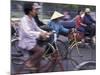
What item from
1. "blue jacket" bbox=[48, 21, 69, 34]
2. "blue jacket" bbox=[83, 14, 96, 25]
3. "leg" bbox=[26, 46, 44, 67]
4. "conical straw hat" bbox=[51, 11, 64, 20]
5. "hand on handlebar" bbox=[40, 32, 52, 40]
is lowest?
"leg" bbox=[26, 46, 44, 67]

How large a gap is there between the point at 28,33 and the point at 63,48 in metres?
0.40

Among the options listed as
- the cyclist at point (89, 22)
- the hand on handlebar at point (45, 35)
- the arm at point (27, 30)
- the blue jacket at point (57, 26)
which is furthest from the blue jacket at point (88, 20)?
the arm at point (27, 30)

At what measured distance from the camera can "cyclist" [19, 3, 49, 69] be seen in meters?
2.47

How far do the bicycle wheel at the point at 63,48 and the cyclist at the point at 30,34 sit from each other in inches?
7.5

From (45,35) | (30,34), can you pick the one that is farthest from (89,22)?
(30,34)

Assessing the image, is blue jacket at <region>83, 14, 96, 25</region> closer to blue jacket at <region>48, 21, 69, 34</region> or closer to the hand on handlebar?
blue jacket at <region>48, 21, 69, 34</region>

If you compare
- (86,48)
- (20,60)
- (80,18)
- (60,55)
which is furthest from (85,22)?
(20,60)

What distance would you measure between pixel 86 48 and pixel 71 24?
0.32 meters

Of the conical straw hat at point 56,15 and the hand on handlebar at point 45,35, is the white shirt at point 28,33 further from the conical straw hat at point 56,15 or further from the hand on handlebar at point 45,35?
the conical straw hat at point 56,15

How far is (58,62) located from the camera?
259 centimetres

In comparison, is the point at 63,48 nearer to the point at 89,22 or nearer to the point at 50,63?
the point at 50,63

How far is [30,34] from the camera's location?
2494 mm

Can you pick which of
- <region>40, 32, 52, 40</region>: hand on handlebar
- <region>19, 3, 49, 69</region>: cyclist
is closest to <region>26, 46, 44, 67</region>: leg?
<region>19, 3, 49, 69</region>: cyclist
